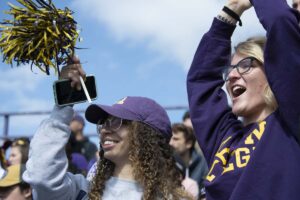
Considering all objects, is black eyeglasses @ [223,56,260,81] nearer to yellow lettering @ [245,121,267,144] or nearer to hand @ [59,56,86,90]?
yellow lettering @ [245,121,267,144]

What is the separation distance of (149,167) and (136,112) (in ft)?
1.05

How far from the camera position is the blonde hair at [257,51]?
2.52 m

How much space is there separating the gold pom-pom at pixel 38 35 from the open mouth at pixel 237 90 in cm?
92

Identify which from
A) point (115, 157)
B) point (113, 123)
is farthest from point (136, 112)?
point (115, 157)

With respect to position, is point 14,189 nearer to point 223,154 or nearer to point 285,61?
point 223,154

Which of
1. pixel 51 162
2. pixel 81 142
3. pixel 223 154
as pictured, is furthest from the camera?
pixel 81 142

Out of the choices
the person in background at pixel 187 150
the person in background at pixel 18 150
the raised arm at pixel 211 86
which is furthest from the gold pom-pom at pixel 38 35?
the person in background at pixel 187 150

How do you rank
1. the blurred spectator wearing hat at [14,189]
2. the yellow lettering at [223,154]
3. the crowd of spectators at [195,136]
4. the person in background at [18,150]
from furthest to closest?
the person in background at [18,150] < the blurred spectator wearing hat at [14,189] < the yellow lettering at [223,154] < the crowd of spectators at [195,136]

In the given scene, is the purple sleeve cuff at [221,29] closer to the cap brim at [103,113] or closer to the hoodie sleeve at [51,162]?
the cap brim at [103,113]

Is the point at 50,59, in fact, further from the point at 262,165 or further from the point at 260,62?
the point at 262,165

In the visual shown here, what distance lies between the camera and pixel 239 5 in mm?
2688

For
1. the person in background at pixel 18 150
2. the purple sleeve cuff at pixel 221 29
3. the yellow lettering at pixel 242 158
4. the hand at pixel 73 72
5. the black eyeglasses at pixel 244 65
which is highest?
the purple sleeve cuff at pixel 221 29

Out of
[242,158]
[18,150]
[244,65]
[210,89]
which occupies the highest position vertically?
[244,65]

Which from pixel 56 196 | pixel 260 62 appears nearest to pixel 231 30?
pixel 260 62
